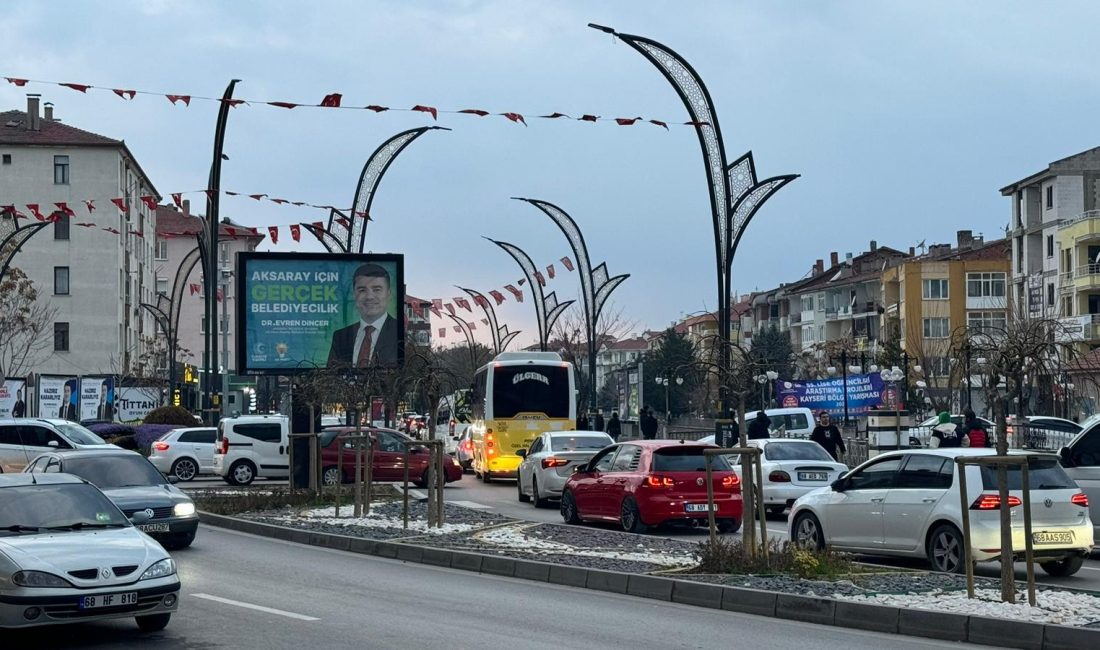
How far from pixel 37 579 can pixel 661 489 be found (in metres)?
12.1

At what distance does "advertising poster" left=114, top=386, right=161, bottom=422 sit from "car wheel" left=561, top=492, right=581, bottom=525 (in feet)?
119

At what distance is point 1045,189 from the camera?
272ft

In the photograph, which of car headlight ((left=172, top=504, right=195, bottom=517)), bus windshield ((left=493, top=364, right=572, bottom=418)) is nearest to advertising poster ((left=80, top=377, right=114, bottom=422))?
bus windshield ((left=493, top=364, right=572, bottom=418))

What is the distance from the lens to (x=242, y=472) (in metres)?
36.4

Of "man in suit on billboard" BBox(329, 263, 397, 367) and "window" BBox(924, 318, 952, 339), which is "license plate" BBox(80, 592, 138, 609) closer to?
"man in suit on billboard" BBox(329, 263, 397, 367)

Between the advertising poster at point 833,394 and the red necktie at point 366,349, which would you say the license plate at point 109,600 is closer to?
the red necktie at point 366,349

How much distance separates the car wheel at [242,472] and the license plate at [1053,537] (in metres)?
24.8

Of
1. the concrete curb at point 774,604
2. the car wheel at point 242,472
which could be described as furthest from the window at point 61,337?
the concrete curb at point 774,604

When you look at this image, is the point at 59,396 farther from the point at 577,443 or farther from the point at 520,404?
the point at 577,443

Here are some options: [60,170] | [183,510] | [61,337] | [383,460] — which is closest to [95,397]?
[383,460]

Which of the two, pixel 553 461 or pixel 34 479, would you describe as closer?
pixel 34 479

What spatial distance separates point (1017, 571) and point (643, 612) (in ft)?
19.6

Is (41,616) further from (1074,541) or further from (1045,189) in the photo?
(1045,189)

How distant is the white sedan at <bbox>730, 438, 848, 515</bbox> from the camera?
24.7 meters
